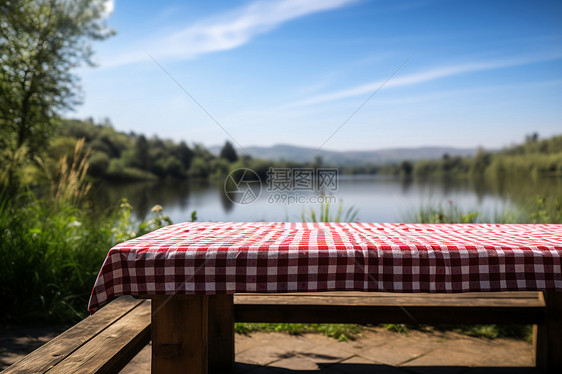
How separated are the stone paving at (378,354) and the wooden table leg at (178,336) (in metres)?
0.68

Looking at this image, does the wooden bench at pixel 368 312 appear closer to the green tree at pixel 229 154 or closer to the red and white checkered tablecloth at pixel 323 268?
the red and white checkered tablecloth at pixel 323 268

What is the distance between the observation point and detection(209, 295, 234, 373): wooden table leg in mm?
1743

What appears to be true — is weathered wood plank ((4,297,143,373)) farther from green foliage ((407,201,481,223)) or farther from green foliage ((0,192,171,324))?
green foliage ((407,201,481,223))

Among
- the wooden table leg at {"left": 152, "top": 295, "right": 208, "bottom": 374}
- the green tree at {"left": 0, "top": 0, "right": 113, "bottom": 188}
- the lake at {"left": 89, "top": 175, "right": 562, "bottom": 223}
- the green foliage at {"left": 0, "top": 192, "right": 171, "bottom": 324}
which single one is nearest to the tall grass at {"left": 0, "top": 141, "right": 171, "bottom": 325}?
the green foliage at {"left": 0, "top": 192, "right": 171, "bottom": 324}

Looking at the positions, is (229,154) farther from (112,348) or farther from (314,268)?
(314,268)

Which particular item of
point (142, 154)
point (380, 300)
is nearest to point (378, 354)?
point (380, 300)

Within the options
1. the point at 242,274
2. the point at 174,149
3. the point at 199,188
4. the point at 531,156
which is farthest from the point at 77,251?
the point at 531,156

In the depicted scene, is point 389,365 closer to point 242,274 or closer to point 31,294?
point 242,274

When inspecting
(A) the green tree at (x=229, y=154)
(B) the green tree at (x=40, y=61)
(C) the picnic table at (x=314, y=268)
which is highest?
(B) the green tree at (x=40, y=61)

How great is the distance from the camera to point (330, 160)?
430 cm

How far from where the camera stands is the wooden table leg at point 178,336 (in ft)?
3.93

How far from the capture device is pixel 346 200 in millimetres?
4023

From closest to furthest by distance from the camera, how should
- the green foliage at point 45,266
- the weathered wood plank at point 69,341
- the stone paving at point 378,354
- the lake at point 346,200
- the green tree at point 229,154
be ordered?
1. the weathered wood plank at point 69,341
2. the stone paving at point 378,354
3. the green foliage at point 45,266
4. the lake at point 346,200
5. the green tree at point 229,154

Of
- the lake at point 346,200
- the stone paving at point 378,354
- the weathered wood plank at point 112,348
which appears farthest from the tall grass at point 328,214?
the weathered wood plank at point 112,348
